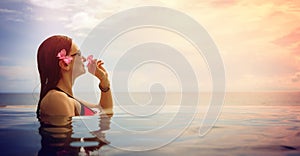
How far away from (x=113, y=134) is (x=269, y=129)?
369 centimetres

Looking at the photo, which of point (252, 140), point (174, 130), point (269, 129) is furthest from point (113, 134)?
point (269, 129)

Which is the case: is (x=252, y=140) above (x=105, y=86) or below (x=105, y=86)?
below

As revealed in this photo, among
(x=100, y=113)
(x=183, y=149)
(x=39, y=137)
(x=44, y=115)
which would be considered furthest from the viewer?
(x=100, y=113)

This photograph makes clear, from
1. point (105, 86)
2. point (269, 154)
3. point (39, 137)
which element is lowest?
point (269, 154)

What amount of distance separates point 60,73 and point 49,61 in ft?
0.99

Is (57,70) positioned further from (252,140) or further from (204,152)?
(252,140)

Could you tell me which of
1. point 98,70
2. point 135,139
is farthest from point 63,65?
point 135,139

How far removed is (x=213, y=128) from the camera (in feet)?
27.0

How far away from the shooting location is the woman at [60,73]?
6.42m

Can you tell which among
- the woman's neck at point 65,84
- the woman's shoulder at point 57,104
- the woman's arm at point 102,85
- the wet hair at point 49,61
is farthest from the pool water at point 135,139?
the wet hair at point 49,61

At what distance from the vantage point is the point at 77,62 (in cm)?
700

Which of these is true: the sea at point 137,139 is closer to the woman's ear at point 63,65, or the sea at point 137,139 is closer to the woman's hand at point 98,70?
the woman's hand at point 98,70

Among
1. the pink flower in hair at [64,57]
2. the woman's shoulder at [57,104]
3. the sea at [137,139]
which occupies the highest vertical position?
the pink flower in hair at [64,57]

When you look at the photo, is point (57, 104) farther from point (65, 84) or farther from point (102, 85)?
point (102, 85)
